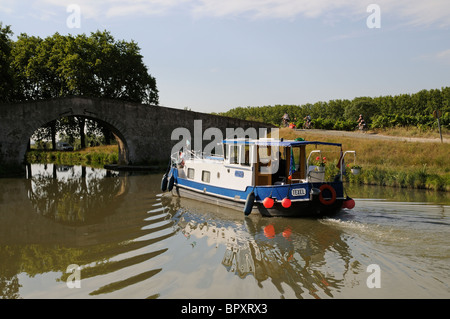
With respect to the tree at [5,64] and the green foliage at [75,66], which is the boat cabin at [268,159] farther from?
the green foliage at [75,66]

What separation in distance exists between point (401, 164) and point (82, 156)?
96.1 feet

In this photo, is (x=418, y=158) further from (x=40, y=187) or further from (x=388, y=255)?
(x=40, y=187)

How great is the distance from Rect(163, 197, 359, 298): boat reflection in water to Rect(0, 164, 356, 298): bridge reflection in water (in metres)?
0.02

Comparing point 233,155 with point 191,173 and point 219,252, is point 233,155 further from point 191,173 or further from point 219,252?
point 219,252

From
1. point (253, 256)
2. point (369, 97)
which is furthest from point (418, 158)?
point (369, 97)

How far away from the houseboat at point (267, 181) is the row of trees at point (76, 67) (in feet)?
76.3

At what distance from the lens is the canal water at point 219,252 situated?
19.9 feet

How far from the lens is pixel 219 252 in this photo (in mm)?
7957

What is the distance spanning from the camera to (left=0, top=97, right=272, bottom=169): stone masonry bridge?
2297 cm

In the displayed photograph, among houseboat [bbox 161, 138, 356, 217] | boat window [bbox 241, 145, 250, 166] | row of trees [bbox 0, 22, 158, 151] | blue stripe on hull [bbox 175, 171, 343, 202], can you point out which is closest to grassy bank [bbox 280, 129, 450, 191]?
houseboat [bbox 161, 138, 356, 217]

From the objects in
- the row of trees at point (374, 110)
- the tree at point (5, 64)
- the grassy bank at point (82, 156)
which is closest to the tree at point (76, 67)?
the grassy bank at point (82, 156)

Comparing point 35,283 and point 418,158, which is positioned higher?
point 418,158

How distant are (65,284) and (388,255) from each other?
6055 millimetres
